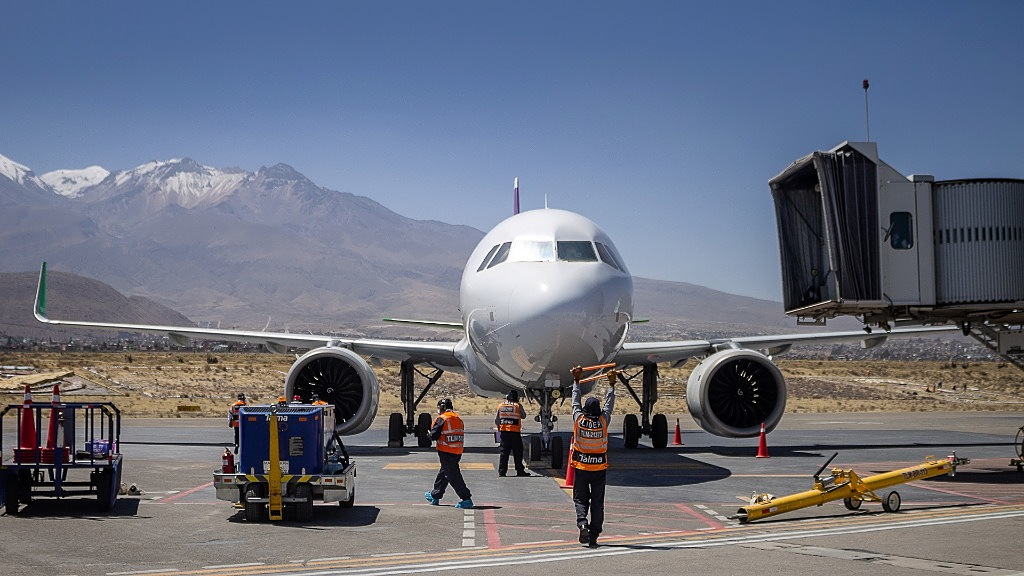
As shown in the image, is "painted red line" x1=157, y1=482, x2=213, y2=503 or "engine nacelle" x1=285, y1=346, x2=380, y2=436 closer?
"painted red line" x1=157, y1=482, x2=213, y2=503

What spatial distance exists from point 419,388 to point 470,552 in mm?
62442

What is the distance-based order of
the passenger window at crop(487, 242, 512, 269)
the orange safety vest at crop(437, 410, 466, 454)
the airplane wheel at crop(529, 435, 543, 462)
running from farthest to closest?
the airplane wheel at crop(529, 435, 543, 462)
the passenger window at crop(487, 242, 512, 269)
the orange safety vest at crop(437, 410, 466, 454)

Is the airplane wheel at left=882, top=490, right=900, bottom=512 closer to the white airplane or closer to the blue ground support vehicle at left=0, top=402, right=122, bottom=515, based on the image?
the white airplane

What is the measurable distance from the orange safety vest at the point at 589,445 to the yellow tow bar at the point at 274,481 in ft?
12.8

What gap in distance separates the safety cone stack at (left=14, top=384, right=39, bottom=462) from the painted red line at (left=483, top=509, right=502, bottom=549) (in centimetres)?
615

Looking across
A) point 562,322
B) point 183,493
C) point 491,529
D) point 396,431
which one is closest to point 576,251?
point 562,322

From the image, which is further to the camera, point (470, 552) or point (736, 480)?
point (736, 480)

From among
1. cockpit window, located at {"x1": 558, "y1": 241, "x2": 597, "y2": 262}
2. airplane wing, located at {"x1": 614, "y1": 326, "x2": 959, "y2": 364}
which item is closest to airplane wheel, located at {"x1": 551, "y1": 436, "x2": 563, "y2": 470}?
cockpit window, located at {"x1": 558, "y1": 241, "x2": 597, "y2": 262}

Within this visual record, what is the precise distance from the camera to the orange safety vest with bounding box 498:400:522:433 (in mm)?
18188

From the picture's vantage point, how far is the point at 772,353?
28172 mm

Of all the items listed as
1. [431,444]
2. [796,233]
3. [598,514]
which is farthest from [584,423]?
[431,444]

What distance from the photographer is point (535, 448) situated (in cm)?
1995

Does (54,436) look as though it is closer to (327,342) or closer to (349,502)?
(349,502)

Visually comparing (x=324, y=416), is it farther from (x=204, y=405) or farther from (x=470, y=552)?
(x=204, y=405)
